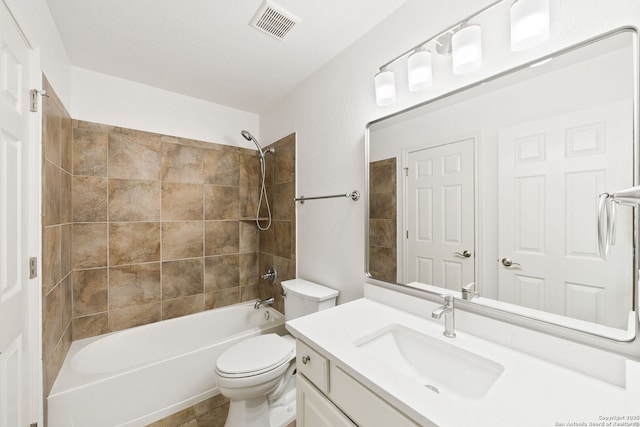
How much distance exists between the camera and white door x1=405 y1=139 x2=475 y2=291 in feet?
3.38

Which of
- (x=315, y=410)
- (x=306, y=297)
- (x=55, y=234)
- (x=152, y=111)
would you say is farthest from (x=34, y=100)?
(x=315, y=410)

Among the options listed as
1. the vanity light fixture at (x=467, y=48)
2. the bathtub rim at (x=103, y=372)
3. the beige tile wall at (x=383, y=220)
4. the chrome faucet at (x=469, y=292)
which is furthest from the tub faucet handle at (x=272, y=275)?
the vanity light fixture at (x=467, y=48)

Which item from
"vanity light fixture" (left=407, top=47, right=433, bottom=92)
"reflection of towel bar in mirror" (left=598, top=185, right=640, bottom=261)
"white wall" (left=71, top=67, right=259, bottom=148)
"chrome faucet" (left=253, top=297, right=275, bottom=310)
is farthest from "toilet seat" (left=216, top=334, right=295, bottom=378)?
"white wall" (left=71, top=67, right=259, bottom=148)

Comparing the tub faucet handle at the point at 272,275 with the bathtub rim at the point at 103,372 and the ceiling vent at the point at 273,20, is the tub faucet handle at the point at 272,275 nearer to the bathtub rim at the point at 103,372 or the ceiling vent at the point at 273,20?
the bathtub rim at the point at 103,372

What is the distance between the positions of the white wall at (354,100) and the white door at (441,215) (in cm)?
30

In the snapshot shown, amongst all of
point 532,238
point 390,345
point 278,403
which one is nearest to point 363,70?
point 532,238

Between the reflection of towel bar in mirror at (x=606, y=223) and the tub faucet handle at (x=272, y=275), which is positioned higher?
the reflection of towel bar in mirror at (x=606, y=223)

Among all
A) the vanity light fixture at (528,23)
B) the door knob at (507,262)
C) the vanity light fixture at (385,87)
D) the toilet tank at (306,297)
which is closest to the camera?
the vanity light fixture at (528,23)

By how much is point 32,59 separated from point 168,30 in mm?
652

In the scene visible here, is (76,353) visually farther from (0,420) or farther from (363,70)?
(363,70)

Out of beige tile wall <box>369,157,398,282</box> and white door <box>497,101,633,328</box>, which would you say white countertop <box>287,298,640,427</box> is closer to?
white door <box>497,101,633,328</box>

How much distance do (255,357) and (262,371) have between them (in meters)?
0.12

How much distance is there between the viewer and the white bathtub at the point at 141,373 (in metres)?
1.37

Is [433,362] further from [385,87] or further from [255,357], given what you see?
[385,87]
